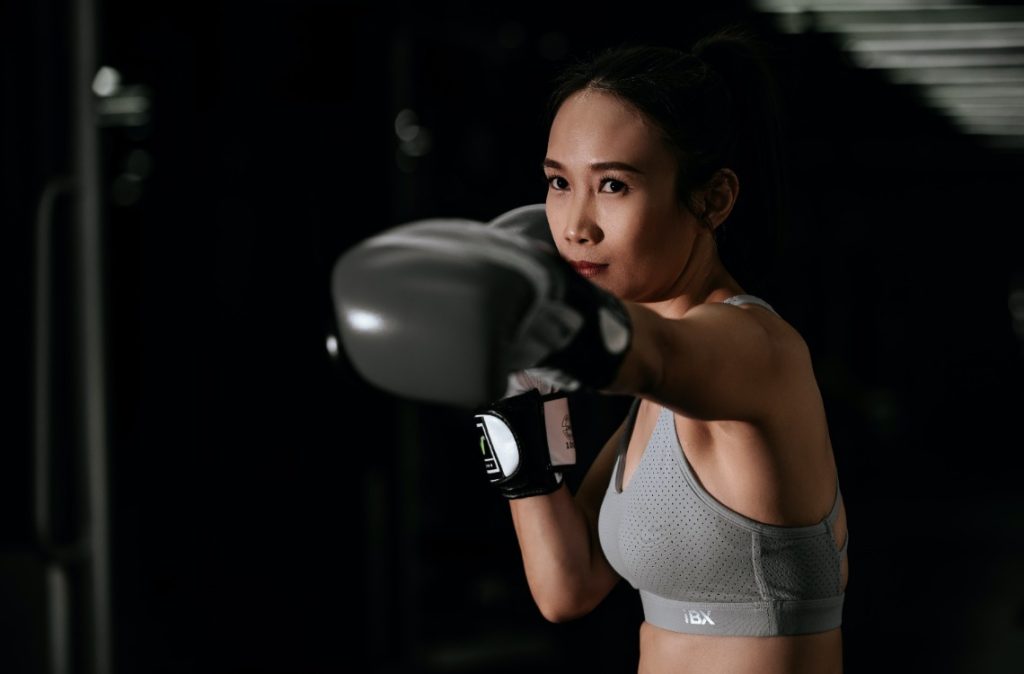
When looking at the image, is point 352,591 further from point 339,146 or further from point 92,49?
point 92,49

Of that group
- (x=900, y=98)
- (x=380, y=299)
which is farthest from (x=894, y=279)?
(x=380, y=299)

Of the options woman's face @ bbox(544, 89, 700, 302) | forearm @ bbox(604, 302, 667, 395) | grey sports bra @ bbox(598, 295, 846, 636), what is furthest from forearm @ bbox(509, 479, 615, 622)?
forearm @ bbox(604, 302, 667, 395)

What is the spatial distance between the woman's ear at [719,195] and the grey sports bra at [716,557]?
94mm

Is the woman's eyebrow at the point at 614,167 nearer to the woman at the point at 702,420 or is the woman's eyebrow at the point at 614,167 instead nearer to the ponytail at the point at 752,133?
the woman at the point at 702,420

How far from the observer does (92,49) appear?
7.57 feet

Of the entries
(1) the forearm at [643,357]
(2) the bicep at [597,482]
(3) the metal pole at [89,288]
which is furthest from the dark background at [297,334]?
(1) the forearm at [643,357]

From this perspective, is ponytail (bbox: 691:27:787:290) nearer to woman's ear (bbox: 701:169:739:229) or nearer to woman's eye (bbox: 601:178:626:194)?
woman's ear (bbox: 701:169:739:229)

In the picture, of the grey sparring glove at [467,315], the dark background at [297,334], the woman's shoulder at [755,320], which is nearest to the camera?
the grey sparring glove at [467,315]

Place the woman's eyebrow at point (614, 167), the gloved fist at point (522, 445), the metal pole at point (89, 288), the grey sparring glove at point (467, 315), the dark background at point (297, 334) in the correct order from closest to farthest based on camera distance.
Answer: the grey sparring glove at point (467, 315), the woman's eyebrow at point (614, 167), the gloved fist at point (522, 445), the metal pole at point (89, 288), the dark background at point (297, 334)

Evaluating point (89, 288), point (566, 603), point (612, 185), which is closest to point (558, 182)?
point (612, 185)

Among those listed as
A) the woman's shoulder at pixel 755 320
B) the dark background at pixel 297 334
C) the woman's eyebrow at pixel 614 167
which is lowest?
the dark background at pixel 297 334

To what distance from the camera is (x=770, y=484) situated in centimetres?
97

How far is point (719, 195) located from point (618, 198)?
12cm

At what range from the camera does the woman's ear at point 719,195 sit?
1.05 metres
